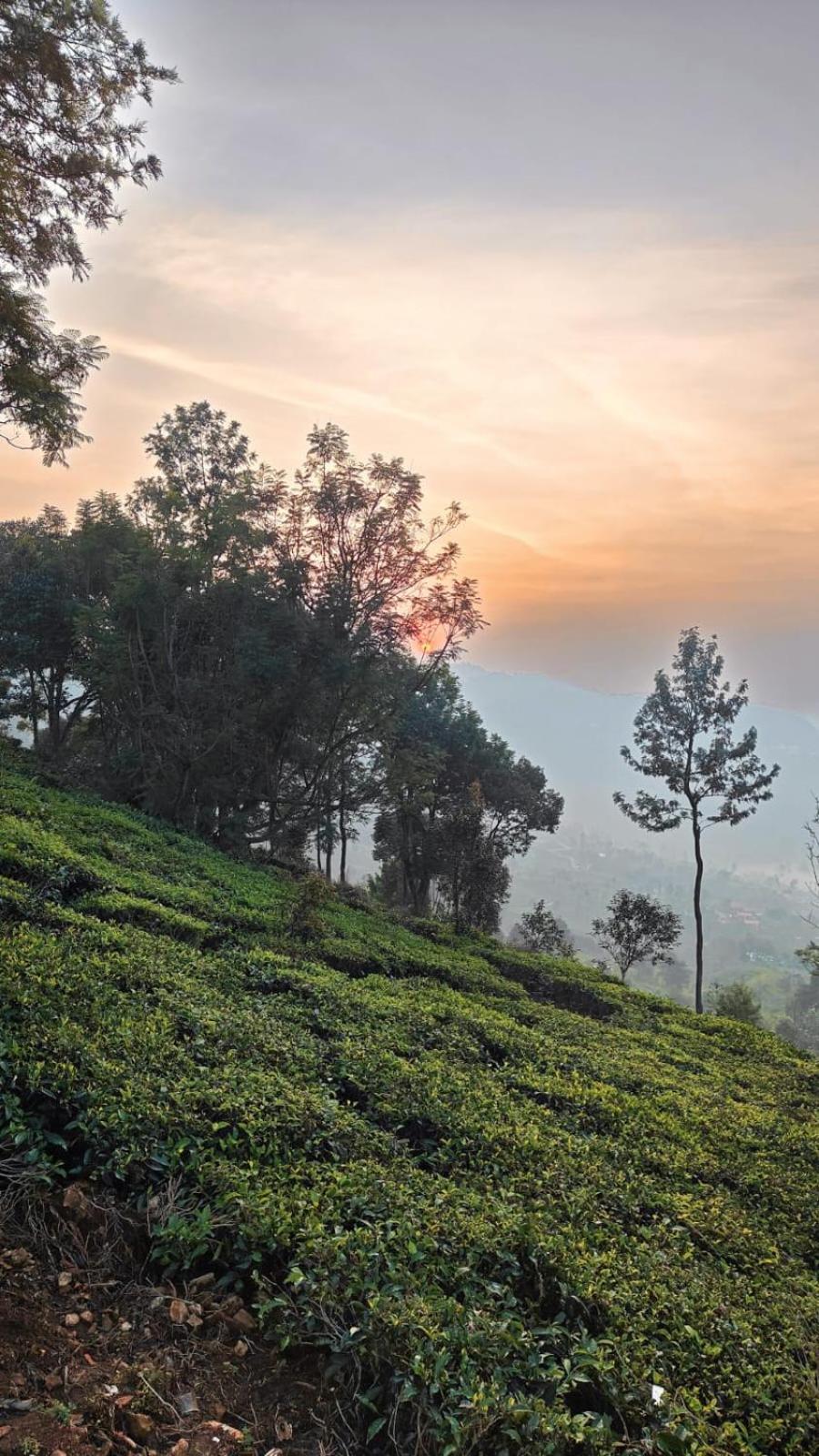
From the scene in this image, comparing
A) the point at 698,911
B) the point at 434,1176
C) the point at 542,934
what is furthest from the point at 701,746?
the point at 434,1176

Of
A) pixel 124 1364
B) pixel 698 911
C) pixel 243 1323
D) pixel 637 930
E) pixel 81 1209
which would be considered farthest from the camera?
pixel 698 911

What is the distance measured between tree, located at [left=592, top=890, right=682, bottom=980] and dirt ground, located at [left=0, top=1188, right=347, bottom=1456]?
17.4m

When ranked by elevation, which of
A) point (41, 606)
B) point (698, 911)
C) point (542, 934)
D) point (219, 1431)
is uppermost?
point (41, 606)

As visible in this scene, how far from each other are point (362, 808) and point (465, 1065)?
542 inches

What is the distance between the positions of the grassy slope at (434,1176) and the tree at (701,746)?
520 inches

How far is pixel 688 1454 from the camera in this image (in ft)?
8.90

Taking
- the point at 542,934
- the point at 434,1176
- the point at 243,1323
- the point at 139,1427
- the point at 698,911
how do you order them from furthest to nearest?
the point at 542,934 < the point at 698,911 < the point at 434,1176 < the point at 243,1323 < the point at 139,1427

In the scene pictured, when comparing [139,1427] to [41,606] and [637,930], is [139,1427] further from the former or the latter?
[41,606]

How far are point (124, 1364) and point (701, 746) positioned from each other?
20599 millimetres

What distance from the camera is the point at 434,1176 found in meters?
4.20

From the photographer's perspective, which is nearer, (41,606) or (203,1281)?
(203,1281)

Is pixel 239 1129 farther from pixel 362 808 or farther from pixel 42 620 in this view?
pixel 42 620

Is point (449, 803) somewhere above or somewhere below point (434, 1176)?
above

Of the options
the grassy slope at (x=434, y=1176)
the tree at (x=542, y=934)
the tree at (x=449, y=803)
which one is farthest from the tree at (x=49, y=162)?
the tree at (x=542, y=934)
